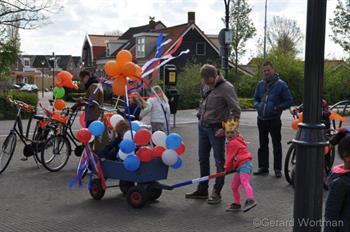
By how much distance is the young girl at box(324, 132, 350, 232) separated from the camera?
11.4 ft

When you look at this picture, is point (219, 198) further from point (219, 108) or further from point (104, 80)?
point (104, 80)

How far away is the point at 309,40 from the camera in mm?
3514

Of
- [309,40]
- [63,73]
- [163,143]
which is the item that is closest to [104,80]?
[163,143]

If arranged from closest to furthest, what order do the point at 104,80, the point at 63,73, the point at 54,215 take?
the point at 54,215 < the point at 104,80 < the point at 63,73

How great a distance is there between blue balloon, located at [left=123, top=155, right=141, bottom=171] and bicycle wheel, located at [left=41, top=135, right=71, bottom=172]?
2.85 meters

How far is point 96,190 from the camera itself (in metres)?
6.98

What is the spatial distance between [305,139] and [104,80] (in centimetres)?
411

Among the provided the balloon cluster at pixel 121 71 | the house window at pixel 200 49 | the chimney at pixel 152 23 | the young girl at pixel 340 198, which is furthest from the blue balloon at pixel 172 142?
the chimney at pixel 152 23

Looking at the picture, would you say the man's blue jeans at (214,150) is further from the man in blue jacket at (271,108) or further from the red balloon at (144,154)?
the man in blue jacket at (271,108)

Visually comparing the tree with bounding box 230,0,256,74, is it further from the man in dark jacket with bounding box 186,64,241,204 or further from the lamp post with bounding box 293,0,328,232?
the lamp post with bounding box 293,0,328,232

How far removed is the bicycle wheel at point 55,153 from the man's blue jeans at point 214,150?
308cm

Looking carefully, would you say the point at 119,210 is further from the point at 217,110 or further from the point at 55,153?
the point at 55,153

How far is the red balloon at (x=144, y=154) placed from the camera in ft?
21.3

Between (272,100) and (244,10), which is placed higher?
(244,10)
